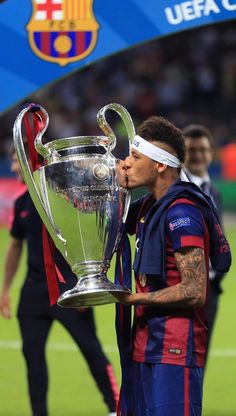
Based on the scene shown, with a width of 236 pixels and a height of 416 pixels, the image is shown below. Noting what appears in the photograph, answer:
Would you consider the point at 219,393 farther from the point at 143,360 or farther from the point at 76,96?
the point at 76,96

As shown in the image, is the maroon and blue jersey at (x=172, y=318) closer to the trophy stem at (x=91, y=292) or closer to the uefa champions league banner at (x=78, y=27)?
the trophy stem at (x=91, y=292)

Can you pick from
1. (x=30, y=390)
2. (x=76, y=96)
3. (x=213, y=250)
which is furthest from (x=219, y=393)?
(x=76, y=96)

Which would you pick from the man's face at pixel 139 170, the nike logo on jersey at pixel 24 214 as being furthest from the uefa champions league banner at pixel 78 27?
A: the man's face at pixel 139 170

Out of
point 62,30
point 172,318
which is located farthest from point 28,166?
point 62,30

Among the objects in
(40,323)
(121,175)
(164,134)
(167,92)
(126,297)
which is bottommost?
(40,323)

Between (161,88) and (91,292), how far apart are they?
63.9ft

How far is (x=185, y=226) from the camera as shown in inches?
161

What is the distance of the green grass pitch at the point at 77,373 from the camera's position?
6.94 m

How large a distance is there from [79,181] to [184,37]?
66.8 feet

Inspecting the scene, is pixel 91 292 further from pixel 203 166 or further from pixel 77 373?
pixel 77 373

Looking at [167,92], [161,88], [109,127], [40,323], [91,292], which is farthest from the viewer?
[161,88]

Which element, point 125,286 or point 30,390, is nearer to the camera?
point 125,286

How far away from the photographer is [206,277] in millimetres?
4180

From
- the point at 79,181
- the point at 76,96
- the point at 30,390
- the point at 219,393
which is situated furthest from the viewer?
the point at 76,96
